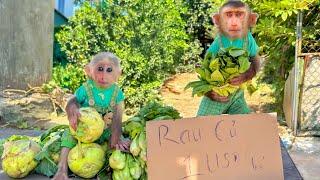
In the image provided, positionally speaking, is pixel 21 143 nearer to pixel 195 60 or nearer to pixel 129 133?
pixel 129 133

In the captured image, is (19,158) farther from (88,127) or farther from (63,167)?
(88,127)

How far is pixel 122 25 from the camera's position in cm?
660

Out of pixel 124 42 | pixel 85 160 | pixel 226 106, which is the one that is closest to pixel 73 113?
pixel 85 160

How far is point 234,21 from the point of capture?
91.2 inches

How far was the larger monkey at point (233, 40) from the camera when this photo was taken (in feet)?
7.55

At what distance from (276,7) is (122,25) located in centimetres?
233

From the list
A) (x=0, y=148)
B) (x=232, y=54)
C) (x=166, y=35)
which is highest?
(x=166, y=35)

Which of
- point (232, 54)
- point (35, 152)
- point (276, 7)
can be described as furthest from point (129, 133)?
point (276, 7)

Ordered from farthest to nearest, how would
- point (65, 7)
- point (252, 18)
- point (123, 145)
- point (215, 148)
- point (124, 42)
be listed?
point (65, 7) → point (124, 42) → point (252, 18) → point (123, 145) → point (215, 148)

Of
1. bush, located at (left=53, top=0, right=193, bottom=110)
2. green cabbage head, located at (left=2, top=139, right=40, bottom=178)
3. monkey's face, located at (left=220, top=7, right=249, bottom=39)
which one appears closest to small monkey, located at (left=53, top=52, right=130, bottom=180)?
green cabbage head, located at (left=2, top=139, right=40, bottom=178)

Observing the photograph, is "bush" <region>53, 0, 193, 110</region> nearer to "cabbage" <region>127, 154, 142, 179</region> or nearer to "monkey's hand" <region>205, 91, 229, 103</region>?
"monkey's hand" <region>205, 91, 229, 103</region>

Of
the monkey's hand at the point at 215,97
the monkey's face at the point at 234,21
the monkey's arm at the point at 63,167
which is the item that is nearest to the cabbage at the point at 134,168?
the monkey's arm at the point at 63,167

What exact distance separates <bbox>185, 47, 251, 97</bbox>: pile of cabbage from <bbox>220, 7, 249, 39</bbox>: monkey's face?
0.71 feet

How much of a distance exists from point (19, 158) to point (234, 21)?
1.18m
